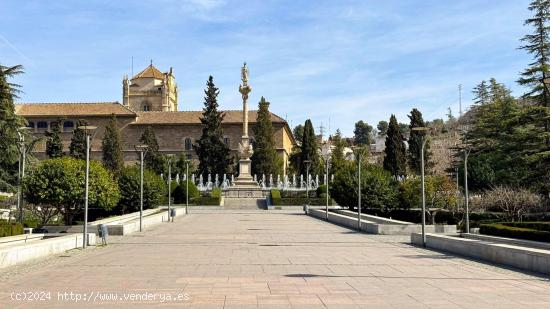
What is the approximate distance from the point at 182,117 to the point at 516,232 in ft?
231

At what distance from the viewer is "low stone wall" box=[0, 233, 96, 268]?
11.6 metres

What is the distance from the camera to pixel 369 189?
107 feet

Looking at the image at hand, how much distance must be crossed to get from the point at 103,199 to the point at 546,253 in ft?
61.2

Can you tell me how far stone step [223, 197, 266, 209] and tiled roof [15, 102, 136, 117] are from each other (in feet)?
114

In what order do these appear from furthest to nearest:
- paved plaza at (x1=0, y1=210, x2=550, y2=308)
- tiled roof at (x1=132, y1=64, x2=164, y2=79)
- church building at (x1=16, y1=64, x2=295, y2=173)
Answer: tiled roof at (x1=132, y1=64, x2=164, y2=79) < church building at (x1=16, y1=64, x2=295, y2=173) < paved plaza at (x1=0, y1=210, x2=550, y2=308)

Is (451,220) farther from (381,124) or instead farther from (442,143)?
(381,124)

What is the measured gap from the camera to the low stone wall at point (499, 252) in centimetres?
1109

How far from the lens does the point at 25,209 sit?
30703mm

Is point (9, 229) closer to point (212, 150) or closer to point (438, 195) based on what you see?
point (438, 195)

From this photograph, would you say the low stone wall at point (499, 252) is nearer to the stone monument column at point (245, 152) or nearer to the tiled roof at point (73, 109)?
the stone monument column at point (245, 152)

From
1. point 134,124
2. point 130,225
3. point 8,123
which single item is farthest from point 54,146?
point 130,225

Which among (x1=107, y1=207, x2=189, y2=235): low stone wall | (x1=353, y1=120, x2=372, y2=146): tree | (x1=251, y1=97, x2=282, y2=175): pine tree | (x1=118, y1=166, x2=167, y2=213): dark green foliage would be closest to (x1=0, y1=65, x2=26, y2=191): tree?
(x1=118, y1=166, x2=167, y2=213): dark green foliage

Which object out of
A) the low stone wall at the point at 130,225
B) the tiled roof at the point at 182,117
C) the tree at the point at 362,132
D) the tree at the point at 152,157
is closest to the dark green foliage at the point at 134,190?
the low stone wall at the point at 130,225

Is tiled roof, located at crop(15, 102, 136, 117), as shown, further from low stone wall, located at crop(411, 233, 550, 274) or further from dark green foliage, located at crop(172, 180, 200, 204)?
low stone wall, located at crop(411, 233, 550, 274)
